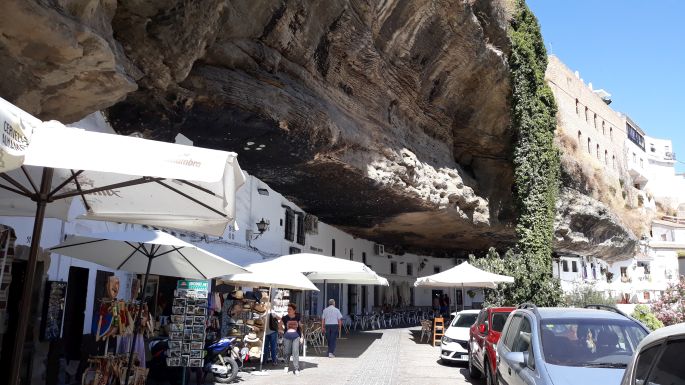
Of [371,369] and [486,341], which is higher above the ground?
[486,341]

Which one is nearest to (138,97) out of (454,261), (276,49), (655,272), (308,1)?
(276,49)

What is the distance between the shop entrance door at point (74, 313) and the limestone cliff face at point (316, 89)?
302 centimetres

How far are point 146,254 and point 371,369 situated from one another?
22.5 feet

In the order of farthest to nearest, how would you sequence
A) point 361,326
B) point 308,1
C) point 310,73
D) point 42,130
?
point 361,326, point 310,73, point 308,1, point 42,130

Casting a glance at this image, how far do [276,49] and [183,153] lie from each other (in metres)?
8.18

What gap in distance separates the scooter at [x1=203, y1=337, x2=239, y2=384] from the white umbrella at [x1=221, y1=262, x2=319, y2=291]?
4.69 ft

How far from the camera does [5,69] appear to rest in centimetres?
542

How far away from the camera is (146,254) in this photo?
26.0 feet

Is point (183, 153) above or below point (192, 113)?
below

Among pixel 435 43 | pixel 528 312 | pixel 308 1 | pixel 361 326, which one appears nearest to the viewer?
pixel 528 312

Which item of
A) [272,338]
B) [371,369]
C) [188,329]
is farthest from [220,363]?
[371,369]

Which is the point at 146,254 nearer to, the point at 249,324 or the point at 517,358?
the point at 249,324

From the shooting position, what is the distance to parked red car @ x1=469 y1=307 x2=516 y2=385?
9273 mm

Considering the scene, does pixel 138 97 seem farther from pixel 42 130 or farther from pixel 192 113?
pixel 42 130
